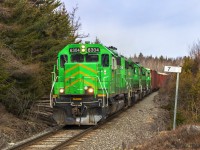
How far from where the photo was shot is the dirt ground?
452 inches

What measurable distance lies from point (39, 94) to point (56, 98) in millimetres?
1927

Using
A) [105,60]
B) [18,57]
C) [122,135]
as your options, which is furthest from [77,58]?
[122,135]

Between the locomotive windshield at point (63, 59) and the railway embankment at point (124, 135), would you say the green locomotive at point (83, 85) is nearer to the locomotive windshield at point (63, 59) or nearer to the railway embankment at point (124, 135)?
the locomotive windshield at point (63, 59)

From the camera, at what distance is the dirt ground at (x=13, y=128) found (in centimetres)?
1148

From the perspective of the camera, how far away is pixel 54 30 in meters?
21.7

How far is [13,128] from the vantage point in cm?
1277

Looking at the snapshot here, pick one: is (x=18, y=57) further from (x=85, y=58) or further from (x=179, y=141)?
(x=179, y=141)

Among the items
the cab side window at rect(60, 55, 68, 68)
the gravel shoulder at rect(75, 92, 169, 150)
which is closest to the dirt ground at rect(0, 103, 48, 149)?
the gravel shoulder at rect(75, 92, 169, 150)

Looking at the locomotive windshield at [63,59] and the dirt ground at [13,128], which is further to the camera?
the locomotive windshield at [63,59]

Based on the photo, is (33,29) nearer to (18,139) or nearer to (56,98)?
(56,98)

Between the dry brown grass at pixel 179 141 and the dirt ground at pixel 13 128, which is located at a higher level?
the dry brown grass at pixel 179 141

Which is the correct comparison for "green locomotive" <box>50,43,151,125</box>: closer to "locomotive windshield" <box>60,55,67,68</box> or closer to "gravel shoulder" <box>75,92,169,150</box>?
"locomotive windshield" <box>60,55,67,68</box>

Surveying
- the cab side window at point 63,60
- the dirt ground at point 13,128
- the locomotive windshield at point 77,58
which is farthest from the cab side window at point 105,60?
the dirt ground at point 13,128

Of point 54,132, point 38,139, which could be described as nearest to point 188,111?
point 54,132
